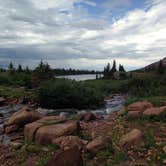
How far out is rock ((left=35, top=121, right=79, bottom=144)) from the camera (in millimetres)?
8266

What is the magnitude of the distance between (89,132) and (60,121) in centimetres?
115

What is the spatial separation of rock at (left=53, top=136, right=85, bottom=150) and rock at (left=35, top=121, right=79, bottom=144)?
28cm

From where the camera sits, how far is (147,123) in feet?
32.3

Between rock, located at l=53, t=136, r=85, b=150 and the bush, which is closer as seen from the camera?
rock, located at l=53, t=136, r=85, b=150

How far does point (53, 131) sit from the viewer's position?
8.44 m

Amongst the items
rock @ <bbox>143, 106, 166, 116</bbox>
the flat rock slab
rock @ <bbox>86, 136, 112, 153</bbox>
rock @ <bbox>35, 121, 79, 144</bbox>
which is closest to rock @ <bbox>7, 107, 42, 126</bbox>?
the flat rock slab

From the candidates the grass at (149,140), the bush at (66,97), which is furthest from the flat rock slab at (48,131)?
the bush at (66,97)

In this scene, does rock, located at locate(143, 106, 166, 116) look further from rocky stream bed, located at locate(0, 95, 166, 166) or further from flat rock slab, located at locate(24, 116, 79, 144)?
flat rock slab, located at locate(24, 116, 79, 144)

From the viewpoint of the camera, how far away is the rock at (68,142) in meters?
7.38

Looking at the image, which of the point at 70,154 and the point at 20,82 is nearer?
the point at 70,154

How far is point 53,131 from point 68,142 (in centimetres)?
100

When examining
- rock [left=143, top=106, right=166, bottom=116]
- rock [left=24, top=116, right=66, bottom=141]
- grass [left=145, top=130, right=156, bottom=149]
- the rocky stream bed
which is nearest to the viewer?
the rocky stream bed

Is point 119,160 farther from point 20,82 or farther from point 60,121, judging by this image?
point 20,82

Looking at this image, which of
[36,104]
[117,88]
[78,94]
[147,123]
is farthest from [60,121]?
[117,88]
